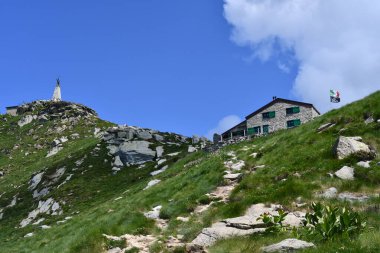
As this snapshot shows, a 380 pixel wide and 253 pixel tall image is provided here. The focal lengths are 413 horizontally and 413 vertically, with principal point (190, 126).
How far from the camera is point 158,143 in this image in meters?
71.6

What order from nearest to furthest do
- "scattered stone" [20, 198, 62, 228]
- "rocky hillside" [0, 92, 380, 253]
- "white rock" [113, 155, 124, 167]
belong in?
"rocky hillside" [0, 92, 380, 253]
"scattered stone" [20, 198, 62, 228]
"white rock" [113, 155, 124, 167]

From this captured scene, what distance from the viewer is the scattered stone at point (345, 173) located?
66.2 ft

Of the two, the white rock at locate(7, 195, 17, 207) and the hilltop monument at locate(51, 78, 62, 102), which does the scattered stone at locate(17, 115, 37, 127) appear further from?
the white rock at locate(7, 195, 17, 207)

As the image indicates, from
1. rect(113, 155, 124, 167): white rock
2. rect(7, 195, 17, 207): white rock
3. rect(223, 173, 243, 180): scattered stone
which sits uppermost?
rect(113, 155, 124, 167): white rock

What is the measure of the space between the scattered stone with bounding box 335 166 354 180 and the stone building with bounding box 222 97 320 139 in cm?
4544

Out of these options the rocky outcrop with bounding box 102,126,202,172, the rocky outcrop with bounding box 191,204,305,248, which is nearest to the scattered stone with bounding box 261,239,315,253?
the rocky outcrop with bounding box 191,204,305,248

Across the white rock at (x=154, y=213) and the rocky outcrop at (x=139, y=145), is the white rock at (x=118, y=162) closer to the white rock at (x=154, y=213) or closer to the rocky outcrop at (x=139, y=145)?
the rocky outcrop at (x=139, y=145)

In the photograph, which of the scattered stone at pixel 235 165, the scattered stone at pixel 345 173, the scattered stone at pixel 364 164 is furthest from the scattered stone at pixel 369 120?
the scattered stone at pixel 235 165

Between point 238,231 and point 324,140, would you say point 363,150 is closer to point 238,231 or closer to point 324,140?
point 324,140

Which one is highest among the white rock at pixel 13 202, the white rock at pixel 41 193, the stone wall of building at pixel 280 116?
the stone wall of building at pixel 280 116

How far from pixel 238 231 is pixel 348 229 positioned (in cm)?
450

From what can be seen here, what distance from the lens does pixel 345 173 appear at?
20.5 metres

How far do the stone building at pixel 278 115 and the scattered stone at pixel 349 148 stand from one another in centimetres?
4326

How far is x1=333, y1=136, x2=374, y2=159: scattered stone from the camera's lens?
2186 cm
